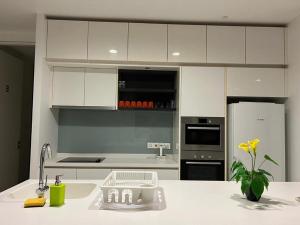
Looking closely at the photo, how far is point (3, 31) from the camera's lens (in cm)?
346

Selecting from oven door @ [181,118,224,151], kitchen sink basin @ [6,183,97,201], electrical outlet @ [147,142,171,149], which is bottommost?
kitchen sink basin @ [6,183,97,201]

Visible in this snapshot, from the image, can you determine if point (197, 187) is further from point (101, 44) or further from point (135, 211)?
point (101, 44)

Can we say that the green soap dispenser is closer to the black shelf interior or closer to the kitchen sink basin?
the kitchen sink basin

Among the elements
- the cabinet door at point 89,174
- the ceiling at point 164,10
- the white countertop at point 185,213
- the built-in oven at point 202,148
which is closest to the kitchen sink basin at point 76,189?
the white countertop at point 185,213

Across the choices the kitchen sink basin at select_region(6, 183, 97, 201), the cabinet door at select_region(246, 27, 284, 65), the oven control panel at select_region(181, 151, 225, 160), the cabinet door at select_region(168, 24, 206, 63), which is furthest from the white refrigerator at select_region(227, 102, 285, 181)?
the kitchen sink basin at select_region(6, 183, 97, 201)

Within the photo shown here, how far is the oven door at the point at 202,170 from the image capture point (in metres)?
2.91

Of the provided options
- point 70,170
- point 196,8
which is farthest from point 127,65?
point 70,170

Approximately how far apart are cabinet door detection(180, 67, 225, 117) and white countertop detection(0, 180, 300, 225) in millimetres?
1532

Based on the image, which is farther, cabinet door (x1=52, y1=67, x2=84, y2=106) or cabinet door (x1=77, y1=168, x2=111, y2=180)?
cabinet door (x1=52, y1=67, x2=84, y2=106)

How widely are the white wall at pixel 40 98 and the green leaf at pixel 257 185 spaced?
2342mm

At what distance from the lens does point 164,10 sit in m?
2.79

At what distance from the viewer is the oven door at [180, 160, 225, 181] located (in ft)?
9.56

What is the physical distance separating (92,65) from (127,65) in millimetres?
437

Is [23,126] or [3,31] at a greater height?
[3,31]
